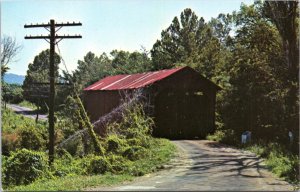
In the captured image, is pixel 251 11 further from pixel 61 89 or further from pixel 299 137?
pixel 61 89

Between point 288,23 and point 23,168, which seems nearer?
point 288,23

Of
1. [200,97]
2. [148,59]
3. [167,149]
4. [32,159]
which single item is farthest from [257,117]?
[148,59]

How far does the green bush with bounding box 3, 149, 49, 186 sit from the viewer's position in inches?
635

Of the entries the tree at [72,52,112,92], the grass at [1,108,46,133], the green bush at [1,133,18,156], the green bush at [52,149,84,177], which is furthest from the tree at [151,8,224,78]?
the green bush at [52,149,84,177]

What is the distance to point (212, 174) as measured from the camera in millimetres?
14875

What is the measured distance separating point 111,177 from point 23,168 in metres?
4.27

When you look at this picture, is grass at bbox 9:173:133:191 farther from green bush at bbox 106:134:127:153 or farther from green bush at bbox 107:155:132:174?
green bush at bbox 106:134:127:153

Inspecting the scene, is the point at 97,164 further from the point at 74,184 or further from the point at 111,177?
the point at 74,184

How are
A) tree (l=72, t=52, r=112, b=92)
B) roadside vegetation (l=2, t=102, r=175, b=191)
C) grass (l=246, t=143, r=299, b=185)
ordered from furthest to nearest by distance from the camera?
tree (l=72, t=52, r=112, b=92) < grass (l=246, t=143, r=299, b=185) < roadside vegetation (l=2, t=102, r=175, b=191)

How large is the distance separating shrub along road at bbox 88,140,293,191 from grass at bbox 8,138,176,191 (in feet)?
1.46

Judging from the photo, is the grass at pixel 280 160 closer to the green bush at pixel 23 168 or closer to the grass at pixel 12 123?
the green bush at pixel 23 168

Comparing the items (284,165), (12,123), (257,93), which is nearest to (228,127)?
(257,93)

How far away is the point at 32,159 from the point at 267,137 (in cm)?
1374

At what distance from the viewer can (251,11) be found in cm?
3150
